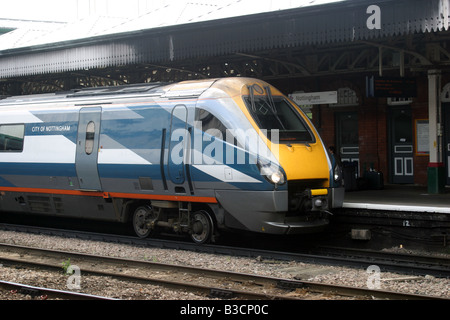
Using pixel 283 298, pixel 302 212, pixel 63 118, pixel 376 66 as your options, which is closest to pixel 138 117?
pixel 63 118

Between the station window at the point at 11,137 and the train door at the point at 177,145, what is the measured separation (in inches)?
177

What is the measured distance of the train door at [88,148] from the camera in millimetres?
12977

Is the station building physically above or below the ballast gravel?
above

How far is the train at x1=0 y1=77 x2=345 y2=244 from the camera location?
35.4ft

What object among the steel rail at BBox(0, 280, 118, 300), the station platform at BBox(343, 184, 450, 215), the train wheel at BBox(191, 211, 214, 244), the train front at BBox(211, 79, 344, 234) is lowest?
the steel rail at BBox(0, 280, 118, 300)

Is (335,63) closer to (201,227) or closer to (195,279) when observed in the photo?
(201,227)

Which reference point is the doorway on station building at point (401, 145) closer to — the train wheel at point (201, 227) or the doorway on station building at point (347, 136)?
the doorway on station building at point (347, 136)

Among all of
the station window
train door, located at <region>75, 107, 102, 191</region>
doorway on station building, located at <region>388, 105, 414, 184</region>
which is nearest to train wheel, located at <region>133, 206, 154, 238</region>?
train door, located at <region>75, 107, 102, 191</region>

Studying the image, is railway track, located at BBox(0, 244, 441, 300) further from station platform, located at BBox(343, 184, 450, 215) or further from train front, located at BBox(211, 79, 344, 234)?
station platform, located at BBox(343, 184, 450, 215)

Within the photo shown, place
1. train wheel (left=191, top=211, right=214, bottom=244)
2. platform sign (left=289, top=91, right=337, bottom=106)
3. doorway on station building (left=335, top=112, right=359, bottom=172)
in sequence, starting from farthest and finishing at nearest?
1. doorway on station building (left=335, top=112, right=359, bottom=172)
2. platform sign (left=289, top=91, right=337, bottom=106)
3. train wheel (left=191, top=211, right=214, bottom=244)

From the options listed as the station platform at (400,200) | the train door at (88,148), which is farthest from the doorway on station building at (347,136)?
the train door at (88,148)

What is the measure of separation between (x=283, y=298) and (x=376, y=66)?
35.3 ft

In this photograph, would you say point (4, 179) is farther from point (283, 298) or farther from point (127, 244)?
point (283, 298)

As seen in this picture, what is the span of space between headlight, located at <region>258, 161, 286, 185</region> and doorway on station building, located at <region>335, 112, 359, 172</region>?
9019mm
